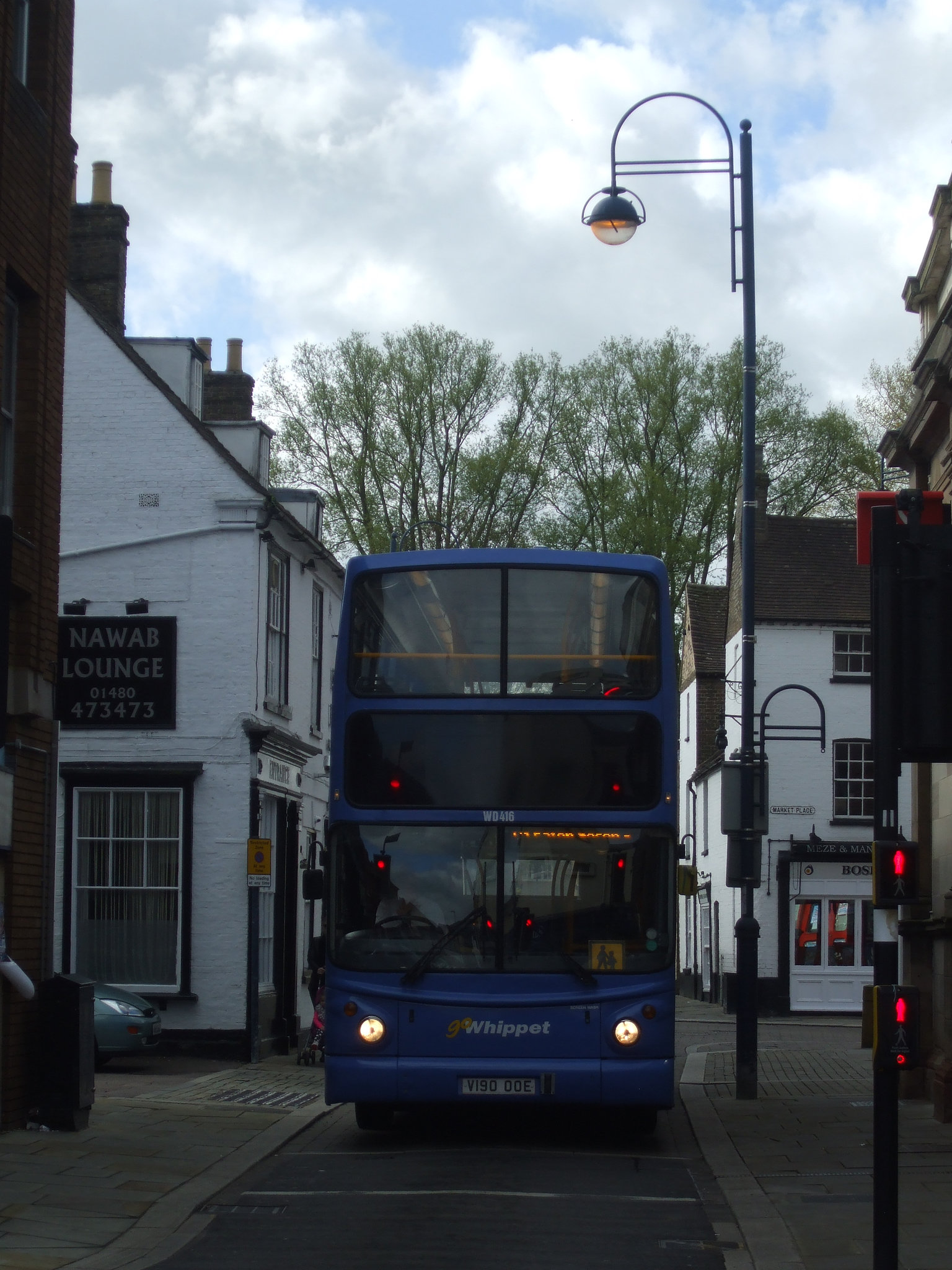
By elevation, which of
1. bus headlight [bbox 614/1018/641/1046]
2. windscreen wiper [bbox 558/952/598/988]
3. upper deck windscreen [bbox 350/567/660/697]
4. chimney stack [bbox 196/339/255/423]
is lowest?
bus headlight [bbox 614/1018/641/1046]

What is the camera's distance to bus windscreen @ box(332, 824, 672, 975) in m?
12.3

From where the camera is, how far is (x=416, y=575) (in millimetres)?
12859

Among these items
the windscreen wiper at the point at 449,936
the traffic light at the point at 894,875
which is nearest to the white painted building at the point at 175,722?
the windscreen wiper at the point at 449,936

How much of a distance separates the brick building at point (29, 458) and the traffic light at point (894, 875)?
7.24 m

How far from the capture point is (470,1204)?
31.8 ft

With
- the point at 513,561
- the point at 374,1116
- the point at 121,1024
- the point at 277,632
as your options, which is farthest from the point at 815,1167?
the point at 277,632

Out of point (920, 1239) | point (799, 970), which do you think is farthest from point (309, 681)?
point (920, 1239)

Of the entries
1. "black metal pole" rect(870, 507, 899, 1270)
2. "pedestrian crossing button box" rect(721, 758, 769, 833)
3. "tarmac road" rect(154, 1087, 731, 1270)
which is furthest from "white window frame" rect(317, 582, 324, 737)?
"black metal pole" rect(870, 507, 899, 1270)

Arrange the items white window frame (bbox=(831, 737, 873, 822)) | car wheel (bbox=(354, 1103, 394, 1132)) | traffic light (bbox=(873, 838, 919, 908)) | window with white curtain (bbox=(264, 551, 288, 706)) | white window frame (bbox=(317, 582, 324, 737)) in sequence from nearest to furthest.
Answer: traffic light (bbox=(873, 838, 919, 908)), car wheel (bbox=(354, 1103, 394, 1132)), window with white curtain (bbox=(264, 551, 288, 706)), white window frame (bbox=(317, 582, 324, 737)), white window frame (bbox=(831, 737, 873, 822))

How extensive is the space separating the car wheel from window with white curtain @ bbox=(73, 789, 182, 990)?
8.13m

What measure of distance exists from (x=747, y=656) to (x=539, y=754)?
14.7 feet

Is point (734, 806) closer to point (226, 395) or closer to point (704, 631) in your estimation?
point (226, 395)

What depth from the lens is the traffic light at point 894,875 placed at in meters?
7.03

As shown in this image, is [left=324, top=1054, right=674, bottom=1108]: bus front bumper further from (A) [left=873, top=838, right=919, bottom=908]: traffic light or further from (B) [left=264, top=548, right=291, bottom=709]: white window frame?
(B) [left=264, top=548, right=291, bottom=709]: white window frame
